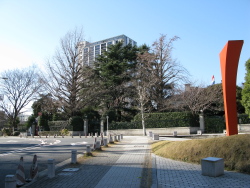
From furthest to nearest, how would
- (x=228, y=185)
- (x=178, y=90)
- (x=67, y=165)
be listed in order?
(x=178, y=90) → (x=67, y=165) → (x=228, y=185)

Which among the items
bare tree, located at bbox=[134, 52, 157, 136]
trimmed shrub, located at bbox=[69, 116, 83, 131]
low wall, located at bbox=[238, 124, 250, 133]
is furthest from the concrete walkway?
trimmed shrub, located at bbox=[69, 116, 83, 131]

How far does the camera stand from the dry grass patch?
24.5 feet

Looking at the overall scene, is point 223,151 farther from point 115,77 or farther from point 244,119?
point 115,77

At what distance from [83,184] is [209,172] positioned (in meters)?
3.80

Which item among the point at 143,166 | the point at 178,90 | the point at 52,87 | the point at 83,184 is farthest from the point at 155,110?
the point at 83,184

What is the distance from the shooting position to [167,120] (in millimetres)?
33344

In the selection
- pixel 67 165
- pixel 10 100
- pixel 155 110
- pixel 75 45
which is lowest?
pixel 67 165

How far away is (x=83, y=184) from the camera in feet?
20.8

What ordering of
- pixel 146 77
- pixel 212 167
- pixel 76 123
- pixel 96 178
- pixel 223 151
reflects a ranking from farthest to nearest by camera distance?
pixel 76 123
pixel 146 77
pixel 223 151
pixel 96 178
pixel 212 167

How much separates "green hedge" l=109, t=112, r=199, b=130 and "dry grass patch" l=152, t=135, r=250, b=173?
911 inches

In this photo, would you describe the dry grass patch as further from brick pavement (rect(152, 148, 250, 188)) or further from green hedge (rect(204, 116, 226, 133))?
green hedge (rect(204, 116, 226, 133))

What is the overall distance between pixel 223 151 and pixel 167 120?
2545 cm

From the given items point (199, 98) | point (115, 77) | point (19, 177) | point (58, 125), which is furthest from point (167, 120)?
point (19, 177)

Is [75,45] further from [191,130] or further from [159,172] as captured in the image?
[159,172]
